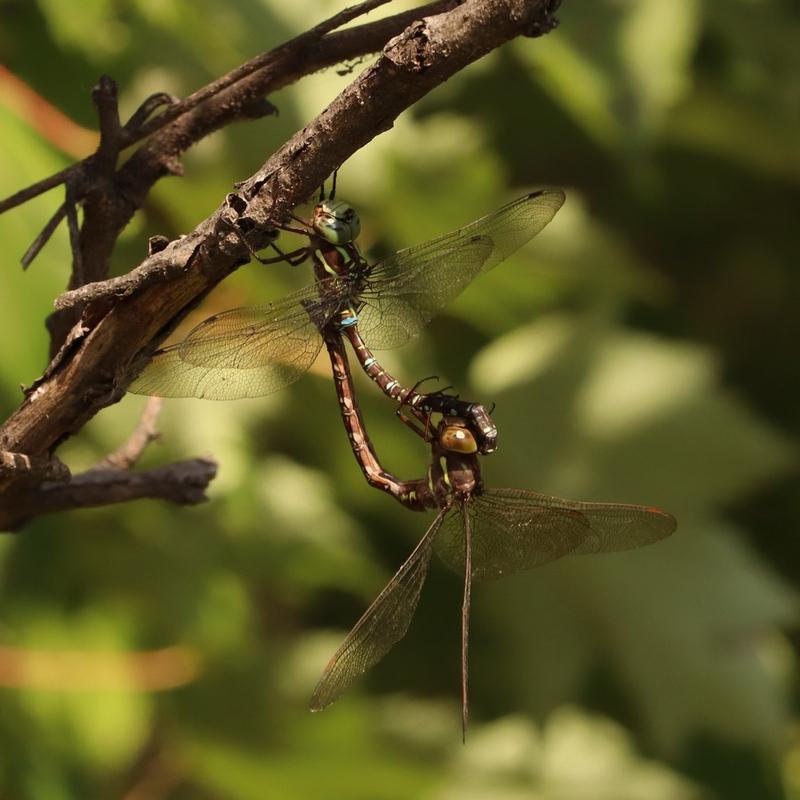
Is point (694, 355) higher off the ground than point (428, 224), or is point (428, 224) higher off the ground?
point (428, 224)

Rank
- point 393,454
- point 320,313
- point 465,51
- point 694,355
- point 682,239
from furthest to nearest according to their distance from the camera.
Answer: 1. point 682,239
2. point 694,355
3. point 393,454
4. point 320,313
5. point 465,51

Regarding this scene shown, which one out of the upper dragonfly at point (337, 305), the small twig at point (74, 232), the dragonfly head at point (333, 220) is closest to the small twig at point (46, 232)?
the small twig at point (74, 232)

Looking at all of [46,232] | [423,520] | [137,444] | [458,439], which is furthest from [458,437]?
[423,520]

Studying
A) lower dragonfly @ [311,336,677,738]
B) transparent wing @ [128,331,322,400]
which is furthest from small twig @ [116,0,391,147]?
lower dragonfly @ [311,336,677,738]

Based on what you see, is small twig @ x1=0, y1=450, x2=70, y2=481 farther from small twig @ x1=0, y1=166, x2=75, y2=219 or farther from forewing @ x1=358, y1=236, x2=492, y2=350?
forewing @ x1=358, y1=236, x2=492, y2=350

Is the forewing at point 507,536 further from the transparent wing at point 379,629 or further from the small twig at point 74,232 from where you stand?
the small twig at point 74,232

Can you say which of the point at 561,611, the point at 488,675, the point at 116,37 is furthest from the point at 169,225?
the point at 488,675

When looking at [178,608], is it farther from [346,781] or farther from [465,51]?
[465,51]
